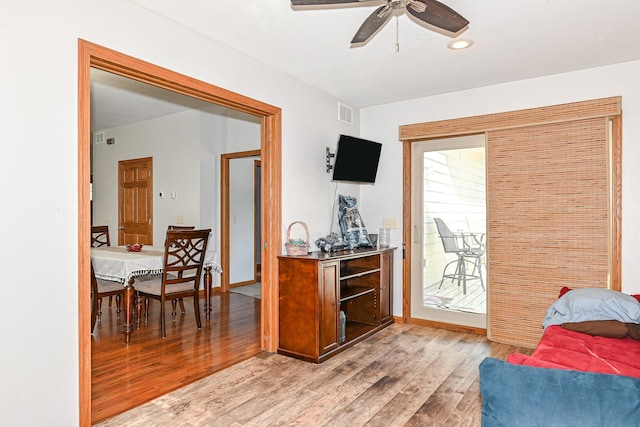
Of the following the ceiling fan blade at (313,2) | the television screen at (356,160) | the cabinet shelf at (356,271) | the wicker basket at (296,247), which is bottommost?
the cabinet shelf at (356,271)

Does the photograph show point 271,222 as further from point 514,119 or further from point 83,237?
point 514,119

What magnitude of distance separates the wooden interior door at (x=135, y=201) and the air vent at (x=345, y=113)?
11.3 ft

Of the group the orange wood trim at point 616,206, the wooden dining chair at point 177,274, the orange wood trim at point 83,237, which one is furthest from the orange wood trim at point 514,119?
the orange wood trim at point 83,237

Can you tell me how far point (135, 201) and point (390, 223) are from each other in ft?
14.2

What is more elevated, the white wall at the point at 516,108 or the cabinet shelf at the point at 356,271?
the white wall at the point at 516,108

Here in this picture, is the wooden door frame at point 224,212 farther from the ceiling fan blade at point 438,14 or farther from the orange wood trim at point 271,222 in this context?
the ceiling fan blade at point 438,14

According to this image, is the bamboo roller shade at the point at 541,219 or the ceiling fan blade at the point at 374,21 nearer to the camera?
the ceiling fan blade at the point at 374,21

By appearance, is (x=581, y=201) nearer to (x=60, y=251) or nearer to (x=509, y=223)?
(x=509, y=223)

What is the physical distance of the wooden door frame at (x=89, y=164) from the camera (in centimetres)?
212

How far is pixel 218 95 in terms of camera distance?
293 cm

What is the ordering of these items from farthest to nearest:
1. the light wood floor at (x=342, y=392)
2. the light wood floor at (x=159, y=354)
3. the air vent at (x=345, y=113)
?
the air vent at (x=345, y=113) → the light wood floor at (x=159, y=354) → the light wood floor at (x=342, y=392)

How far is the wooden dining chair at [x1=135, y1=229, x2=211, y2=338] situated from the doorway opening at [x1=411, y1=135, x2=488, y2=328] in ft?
7.86

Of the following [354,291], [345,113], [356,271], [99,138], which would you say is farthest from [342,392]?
[99,138]

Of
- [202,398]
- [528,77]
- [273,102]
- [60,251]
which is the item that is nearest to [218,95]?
[273,102]
